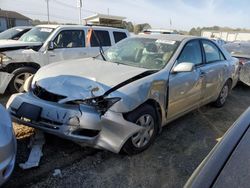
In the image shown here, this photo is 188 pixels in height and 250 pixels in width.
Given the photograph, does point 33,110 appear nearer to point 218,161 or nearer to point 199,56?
point 218,161

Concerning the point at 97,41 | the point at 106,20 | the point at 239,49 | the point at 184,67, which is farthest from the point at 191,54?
the point at 106,20

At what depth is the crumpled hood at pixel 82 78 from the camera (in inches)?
125

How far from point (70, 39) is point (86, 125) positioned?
14.5 ft

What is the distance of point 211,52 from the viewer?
512cm

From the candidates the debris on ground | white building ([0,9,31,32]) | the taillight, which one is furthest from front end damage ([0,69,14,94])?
white building ([0,9,31,32])

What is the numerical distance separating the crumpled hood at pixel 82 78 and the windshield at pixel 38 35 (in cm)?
316

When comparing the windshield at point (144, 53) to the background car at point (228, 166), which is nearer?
the background car at point (228, 166)

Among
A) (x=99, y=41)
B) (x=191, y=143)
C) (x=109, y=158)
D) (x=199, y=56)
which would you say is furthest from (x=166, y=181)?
(x=99, y=41)

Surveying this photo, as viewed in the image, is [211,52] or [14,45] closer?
[211,52]

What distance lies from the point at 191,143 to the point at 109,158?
1.38 m

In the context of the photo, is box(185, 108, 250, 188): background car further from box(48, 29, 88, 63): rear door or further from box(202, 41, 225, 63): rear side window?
box(48, 29, 88, 63): rear door

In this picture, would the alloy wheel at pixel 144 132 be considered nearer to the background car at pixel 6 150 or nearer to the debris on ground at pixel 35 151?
the debris on ground at pixel 35 151

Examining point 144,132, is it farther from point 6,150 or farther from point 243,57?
point 243,57

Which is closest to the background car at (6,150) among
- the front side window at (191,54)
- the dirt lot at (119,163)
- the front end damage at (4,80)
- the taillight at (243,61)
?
the dirt lot at (119,163)
